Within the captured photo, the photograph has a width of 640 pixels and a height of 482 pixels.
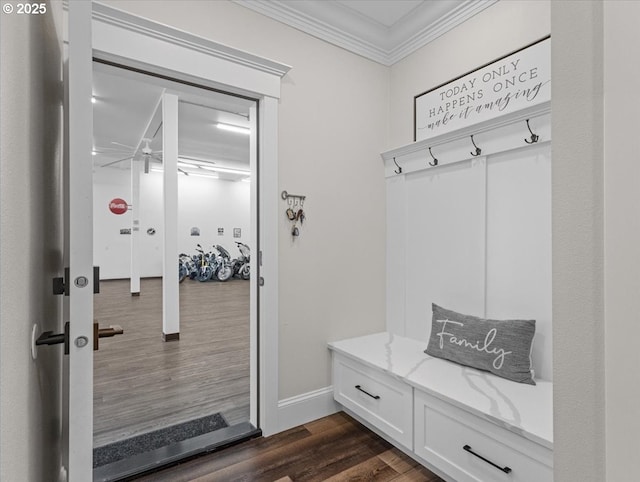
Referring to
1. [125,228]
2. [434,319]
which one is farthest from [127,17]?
[125,228]

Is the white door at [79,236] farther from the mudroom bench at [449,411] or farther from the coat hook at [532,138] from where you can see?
the coat hook at [532,138]

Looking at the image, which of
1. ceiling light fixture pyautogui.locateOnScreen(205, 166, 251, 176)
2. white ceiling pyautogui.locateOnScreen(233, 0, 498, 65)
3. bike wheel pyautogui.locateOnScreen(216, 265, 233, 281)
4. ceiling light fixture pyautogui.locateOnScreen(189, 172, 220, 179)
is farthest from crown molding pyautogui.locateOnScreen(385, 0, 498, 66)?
ceiling light fixture pyautogui.locateOnScreen(189, 172, 220, 179)

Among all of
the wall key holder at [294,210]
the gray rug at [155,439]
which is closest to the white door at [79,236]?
the gray rug at [155,439]

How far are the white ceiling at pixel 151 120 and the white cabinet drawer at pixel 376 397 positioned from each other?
1.91m

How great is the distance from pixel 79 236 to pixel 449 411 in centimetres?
171

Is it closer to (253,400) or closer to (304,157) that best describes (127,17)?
(304,157)

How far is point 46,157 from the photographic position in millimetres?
1127

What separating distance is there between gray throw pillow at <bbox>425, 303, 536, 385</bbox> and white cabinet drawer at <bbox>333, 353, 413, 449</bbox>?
388 mm

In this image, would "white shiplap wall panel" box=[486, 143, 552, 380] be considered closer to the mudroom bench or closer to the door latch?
the mudroom bench

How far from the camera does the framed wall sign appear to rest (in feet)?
6.23

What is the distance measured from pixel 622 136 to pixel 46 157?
1615 mm

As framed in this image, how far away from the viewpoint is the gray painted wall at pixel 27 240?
0.68 meters

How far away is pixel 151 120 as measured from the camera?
5613 millimetres

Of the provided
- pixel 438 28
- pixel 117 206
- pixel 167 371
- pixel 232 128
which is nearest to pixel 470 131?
pixel 438 28
